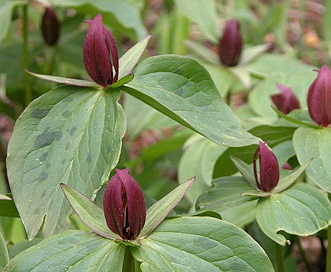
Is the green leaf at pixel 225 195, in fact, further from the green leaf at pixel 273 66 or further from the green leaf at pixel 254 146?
the green leaf at pixel 273 66

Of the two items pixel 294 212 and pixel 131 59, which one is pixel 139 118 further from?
pixel 294 212

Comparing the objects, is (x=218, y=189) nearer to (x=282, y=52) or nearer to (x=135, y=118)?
(x=135, y=118)

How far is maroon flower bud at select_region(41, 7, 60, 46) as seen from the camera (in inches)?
61.4

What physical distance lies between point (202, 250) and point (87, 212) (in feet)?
0.46

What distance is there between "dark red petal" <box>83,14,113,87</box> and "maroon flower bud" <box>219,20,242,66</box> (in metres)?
0.66

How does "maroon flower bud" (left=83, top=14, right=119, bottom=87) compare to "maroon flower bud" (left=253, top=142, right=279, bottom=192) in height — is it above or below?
above

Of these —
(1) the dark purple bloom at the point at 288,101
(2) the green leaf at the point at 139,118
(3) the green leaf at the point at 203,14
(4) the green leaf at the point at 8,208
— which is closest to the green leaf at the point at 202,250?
(4) the green leaf at the point at 8,208

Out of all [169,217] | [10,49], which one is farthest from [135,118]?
[169,217]

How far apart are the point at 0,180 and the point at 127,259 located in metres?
0.71

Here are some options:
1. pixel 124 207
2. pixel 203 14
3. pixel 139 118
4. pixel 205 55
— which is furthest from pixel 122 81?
pixel 203 14

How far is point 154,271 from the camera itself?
27.8 inches

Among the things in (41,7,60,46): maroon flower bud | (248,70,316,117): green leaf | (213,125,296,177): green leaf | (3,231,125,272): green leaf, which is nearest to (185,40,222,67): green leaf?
(248,70,316,117): green leaf

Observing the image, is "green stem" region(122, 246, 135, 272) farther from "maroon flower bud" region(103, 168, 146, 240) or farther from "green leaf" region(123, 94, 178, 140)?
"green leaf" region(123, 94, 178, 140)

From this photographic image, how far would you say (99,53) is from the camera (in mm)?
868
